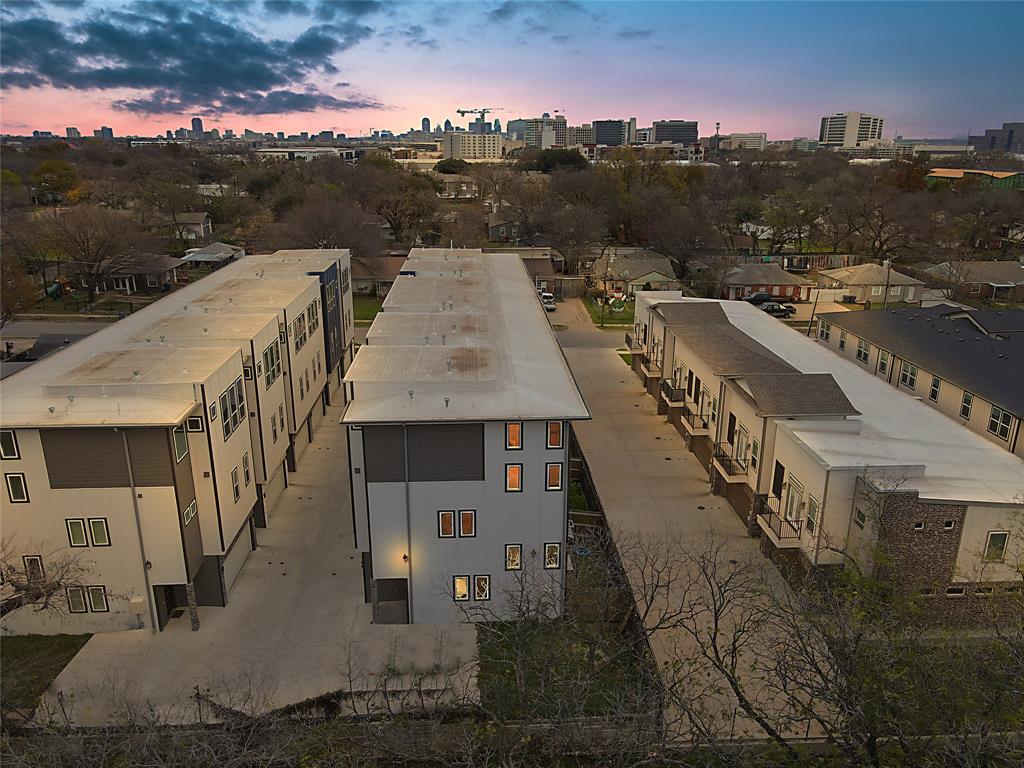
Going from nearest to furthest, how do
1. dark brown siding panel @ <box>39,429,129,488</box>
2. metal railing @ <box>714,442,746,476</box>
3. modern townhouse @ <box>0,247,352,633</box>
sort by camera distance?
dark brown siding panel @ <box>39,429,129,488</box> → modern townhouse @ <box>0,247,352,633</box> → metal railing @ <box>714,442,746,476</box>

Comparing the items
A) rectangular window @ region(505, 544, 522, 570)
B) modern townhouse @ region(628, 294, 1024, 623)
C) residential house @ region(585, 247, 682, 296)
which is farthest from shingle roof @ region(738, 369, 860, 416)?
residential house @ region(585, 247, 682, 296)

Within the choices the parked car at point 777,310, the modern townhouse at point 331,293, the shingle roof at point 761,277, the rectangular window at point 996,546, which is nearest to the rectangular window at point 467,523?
the rectangular window at point 996,546

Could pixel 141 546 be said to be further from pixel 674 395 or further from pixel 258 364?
pixel 674 395

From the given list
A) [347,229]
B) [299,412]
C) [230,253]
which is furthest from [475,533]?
[230,253]

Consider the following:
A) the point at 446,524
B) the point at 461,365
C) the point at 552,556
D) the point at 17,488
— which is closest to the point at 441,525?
the point at 446,524

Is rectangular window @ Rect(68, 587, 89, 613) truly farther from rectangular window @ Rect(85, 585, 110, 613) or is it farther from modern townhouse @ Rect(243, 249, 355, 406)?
modern townhouse @ Rect(243, 249, 355, 406)

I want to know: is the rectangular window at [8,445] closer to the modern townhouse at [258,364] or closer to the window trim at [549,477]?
the modern townhouse at [258,364]
